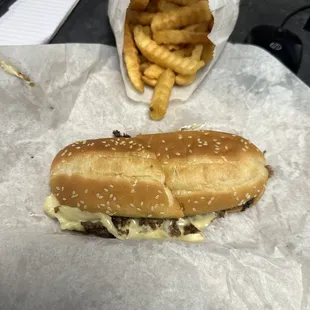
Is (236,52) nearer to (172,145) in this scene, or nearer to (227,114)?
(227,114)

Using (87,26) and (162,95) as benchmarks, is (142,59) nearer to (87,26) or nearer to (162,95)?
(162,95)

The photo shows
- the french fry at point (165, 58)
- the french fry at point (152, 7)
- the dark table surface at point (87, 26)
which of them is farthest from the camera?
the dark table surface at point (87, 26)

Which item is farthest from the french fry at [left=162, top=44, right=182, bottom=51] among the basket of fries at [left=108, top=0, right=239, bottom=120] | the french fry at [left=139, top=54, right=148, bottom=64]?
the french fry at [left=139, top=54, right=148, bottom=64]

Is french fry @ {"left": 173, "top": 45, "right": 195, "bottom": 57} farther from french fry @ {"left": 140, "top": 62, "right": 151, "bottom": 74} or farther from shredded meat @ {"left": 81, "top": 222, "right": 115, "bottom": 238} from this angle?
shredded meat @ {"left": 81, "top": 222, "right": 115, "bottom": 238}

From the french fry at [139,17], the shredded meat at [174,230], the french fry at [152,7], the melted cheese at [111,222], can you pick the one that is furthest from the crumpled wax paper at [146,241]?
the french fry at [152,7]

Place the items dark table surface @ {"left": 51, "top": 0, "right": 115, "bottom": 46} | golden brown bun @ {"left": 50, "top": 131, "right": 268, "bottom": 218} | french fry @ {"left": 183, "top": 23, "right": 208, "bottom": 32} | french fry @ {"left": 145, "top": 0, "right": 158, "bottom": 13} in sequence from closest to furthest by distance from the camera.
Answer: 1. golden brown bun @ {"left": 50, "top": 131, "right": 268, "bottom": 218}
2. french fry @ {"left": 183, "top": 23, "right": 208, "bottom": 32}
3. french fry @ {"left": 145, "top": 0, "right": 158, "bottom": 13}
4. dark table surface @ {"left": 51, "top": 0, "right": 115, "bottom": 46}

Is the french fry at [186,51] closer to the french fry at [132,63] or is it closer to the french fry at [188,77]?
the french fry at [188,77]

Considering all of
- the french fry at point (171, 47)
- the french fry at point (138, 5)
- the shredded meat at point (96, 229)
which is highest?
the french fry at point (138, 5)

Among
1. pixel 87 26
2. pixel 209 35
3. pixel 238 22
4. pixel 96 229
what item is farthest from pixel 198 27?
→ pixel 96 229
